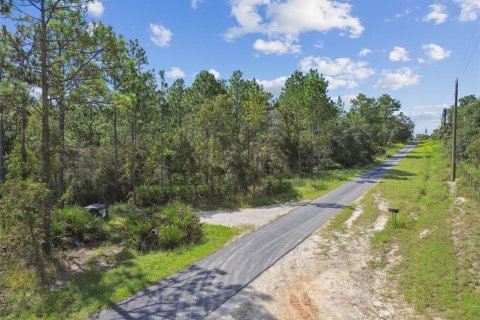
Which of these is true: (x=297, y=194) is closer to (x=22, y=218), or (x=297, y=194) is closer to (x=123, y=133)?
(x=123, y=133)

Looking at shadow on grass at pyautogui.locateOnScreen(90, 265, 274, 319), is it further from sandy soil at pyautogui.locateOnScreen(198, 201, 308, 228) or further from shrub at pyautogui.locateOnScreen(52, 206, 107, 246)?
sandy soil at pyautogui.locateOnScreen(198, 201, 308, 228)

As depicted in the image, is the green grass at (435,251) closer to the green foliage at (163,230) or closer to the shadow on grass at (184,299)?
the shadow on grass at (184,299)

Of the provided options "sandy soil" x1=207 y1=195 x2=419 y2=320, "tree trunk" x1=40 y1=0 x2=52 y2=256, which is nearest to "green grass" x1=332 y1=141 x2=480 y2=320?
"sandy soil" x1=207 y1=195 x2=419 y2=320

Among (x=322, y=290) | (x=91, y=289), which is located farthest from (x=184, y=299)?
(x=322, y=290)

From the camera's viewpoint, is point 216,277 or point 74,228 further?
point 74,228

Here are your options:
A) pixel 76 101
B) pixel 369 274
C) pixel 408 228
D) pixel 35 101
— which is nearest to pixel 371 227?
pixel 408 228

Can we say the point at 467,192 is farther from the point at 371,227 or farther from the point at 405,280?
the point at 405,280
